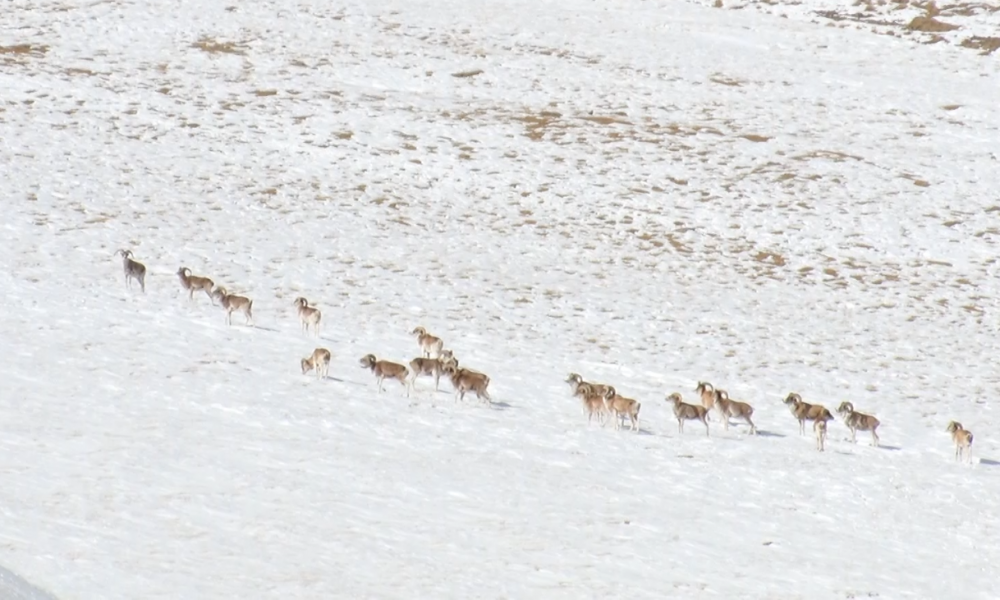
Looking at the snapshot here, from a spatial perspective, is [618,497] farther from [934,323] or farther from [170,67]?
[170,67]

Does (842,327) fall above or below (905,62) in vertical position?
below

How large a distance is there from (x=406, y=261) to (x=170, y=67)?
15799 mm

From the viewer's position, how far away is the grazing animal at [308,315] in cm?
2289

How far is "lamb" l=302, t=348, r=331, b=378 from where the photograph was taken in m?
20.4

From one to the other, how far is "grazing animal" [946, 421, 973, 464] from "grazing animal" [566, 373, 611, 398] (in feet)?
17.0

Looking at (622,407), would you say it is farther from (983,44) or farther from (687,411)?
(983,44)

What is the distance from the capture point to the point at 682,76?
42.2 metres

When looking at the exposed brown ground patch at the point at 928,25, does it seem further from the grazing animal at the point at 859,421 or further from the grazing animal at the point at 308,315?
the grazing animal at the point at 308,315

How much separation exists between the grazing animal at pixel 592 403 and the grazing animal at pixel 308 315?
5299mm

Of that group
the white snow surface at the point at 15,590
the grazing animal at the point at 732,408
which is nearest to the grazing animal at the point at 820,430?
the grazing animal at the point at 732,408

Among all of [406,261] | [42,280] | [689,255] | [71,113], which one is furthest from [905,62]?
[42,280]

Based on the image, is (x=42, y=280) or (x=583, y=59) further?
(x=583, y=59)

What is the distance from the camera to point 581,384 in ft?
66.3

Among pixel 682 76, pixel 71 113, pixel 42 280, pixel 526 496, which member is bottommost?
pixel 526 496
